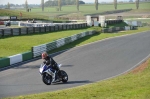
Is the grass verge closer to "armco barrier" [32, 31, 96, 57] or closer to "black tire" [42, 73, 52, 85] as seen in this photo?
"armco barrier" [32, 31, 96, 57]

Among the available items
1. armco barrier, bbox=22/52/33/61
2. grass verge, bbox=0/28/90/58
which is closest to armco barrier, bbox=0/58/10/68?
armco barrier, bbox=22/52/33/61

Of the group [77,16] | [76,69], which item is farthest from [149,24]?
[76,69]

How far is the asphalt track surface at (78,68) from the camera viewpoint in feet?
54.1

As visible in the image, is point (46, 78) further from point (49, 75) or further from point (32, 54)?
point (32, 54)

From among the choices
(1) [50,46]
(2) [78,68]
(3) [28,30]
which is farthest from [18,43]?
(2) [78,68]

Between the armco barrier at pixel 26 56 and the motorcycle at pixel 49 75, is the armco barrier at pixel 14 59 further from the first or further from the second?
the motorcycle at pixel 49 75

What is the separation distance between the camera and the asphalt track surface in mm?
16484

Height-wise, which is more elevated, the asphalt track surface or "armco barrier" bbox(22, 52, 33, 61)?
"armco barrier" bbox(22, 52, 33, 61)

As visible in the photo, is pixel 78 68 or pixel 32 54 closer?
pixel 78 68

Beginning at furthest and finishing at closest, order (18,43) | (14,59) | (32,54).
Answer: (18,43) < (32,54) < (14,59)

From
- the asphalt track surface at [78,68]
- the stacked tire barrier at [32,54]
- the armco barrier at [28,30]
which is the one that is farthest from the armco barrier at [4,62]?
the armco barrier at [28,30]

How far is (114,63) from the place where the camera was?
25.8 m

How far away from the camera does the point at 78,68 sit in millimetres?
23172

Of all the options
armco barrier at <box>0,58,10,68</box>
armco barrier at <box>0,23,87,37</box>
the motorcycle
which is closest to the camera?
the motorcycle
